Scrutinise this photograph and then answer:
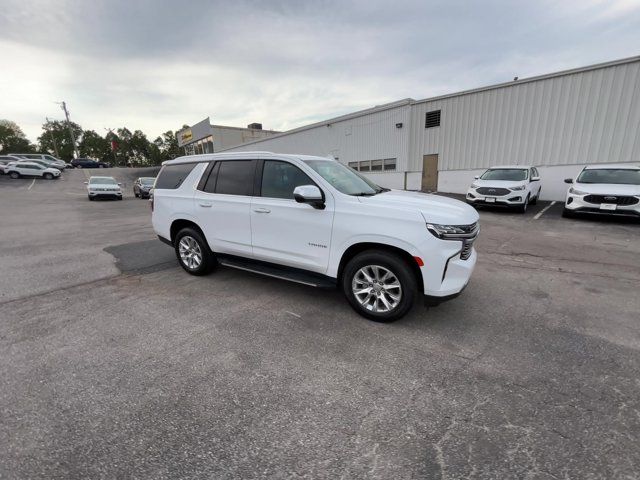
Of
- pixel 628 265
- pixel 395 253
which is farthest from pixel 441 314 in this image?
pixel 628 265

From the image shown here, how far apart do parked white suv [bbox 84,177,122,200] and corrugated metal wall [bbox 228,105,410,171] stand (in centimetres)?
1456

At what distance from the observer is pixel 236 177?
443cm

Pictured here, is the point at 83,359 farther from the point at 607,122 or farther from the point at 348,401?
the point at 607,122

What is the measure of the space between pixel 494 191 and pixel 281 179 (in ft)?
31.3

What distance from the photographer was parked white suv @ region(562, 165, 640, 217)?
843cm

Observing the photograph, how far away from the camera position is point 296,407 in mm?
2326

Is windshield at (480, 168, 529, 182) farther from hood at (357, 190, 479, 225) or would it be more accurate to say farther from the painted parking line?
hood at (357, 190, 479, 225)

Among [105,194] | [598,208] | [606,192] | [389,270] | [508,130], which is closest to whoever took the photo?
[389,270]

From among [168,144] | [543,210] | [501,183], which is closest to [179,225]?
[501,183]

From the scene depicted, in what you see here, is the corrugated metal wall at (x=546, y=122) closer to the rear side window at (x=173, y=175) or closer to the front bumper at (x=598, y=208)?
the front bumper at (x=598, y=208)

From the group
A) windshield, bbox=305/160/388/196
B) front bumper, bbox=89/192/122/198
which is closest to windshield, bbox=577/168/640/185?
windshield, bbox=305/160/388/196

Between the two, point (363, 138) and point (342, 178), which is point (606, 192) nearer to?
point (342, 178)

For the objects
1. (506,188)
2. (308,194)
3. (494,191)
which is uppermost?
(308,194)

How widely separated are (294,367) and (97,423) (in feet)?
4.81
